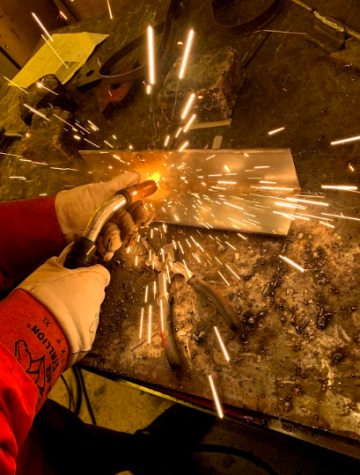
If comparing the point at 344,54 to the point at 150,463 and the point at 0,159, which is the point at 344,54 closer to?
the point at 150,463

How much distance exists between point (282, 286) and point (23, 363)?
1087 millimetres

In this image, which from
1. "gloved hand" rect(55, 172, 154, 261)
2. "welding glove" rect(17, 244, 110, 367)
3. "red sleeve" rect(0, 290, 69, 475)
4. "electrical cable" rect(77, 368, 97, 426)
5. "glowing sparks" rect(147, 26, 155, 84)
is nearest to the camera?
"red sleeve" rect(0, 290, 69, 475)

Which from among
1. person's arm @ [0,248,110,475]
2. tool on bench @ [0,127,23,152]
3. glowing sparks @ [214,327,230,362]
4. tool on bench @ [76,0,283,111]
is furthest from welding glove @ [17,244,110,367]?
tool on bench @ [0,127,23,152]

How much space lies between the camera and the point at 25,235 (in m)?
1.78

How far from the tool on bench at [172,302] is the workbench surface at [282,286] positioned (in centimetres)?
Result: 6

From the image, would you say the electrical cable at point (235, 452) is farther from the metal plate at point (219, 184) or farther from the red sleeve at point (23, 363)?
the metal plate at point (219, 184)

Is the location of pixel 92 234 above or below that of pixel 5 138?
below

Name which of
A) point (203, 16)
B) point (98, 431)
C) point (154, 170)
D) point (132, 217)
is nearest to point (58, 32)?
point (203, 16)

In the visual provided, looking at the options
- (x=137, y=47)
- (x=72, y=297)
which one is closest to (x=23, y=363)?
(x=72, y=297)

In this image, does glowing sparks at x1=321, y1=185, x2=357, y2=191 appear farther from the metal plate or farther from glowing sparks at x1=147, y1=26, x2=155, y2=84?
glowing sparks at x1=147, y1=26, x2=155, y2=84

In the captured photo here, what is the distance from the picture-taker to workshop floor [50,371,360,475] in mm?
1980

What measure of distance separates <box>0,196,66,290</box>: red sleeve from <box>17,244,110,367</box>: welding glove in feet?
0.98

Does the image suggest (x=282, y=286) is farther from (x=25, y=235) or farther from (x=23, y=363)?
(x=25, y=235)

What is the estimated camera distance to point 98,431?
1872 mm
